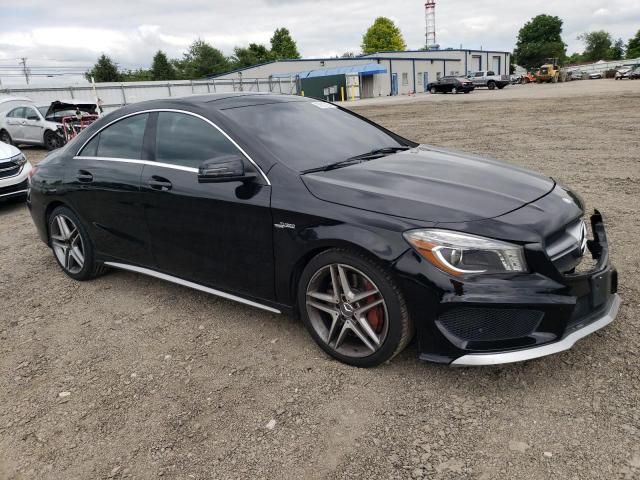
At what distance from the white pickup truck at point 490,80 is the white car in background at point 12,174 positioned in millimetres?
46538

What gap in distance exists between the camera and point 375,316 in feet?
9.43

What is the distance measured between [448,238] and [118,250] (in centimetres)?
282

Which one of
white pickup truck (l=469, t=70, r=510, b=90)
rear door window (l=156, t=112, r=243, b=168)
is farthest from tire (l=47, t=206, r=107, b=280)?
white pickup truck (l=469, t=70, r=510, b=90)

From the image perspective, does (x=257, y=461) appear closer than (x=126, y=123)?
Yes

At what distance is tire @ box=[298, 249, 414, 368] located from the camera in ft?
8.86

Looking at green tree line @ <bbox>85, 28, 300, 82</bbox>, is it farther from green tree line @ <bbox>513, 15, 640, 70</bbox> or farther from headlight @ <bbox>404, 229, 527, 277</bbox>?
headlight @ <bbox>404, 229, 527, 277</bbox>

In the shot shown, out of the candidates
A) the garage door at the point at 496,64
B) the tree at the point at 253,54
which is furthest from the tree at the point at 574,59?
the tree at the point at 253,54

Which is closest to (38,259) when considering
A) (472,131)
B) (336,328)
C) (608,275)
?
(336,328)

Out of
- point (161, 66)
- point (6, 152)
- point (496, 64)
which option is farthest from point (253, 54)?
point (6, 152)

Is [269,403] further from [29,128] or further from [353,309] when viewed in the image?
[29,128]

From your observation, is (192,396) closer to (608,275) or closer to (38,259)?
(608,275)

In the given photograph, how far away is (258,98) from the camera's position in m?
3.89

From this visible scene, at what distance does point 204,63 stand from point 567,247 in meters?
80.3

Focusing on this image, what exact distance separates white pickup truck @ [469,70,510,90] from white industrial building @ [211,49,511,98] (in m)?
9.34
